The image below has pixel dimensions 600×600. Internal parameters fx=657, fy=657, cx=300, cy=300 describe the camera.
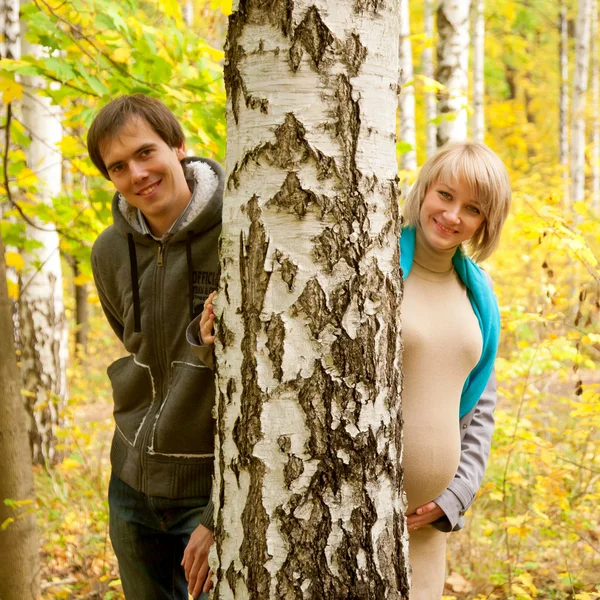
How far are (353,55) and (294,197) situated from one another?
317 mm

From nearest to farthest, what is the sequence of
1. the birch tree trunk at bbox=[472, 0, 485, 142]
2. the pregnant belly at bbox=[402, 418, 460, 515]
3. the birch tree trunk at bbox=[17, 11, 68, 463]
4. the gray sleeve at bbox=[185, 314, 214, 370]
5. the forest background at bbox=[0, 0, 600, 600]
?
the gray sleeve at bbox=[185, 314, 214, 370], the pregnant belly at bbox=[402, 418, 460, 515], the forest background at bbox=[0, 0, 600, 600], the birch tree trunk at bbox=[17, 11, 68, 463], the birch tree trunk at bbox=[472, 0, 485, 142]

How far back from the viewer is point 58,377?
19.7 feet

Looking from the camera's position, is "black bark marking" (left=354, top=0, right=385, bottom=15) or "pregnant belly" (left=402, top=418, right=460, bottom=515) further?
"pregnant belly" (left=402, top=418, right=460, bottom=515)

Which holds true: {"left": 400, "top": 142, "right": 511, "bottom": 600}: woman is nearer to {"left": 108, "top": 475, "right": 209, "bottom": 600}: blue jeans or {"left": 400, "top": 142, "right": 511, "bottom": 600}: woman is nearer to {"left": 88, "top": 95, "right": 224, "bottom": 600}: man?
{"left": 88, "top": 95, "right": 224, "bottom": 600}: man

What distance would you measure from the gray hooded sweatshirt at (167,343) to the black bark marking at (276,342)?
0.69m

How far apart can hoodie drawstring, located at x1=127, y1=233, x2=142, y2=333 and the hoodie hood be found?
0.03m

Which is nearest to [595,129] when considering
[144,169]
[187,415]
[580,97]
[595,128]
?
[595,128]

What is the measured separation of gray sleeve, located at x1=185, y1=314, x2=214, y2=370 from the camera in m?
1.73

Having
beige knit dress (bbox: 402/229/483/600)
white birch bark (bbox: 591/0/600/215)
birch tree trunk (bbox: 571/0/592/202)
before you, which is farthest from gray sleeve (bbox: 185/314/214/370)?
birch tree trunk (bbox: 571/0/592/202)

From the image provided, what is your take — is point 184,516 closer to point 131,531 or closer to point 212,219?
point 131,531

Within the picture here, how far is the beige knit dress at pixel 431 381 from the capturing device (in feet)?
6.35

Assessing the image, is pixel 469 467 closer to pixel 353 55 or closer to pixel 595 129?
pixel 353 55

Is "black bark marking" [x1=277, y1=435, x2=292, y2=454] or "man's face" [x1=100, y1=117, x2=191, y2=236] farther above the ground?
"man's face" [x1=100, y1=117, x2=191, y2=236]

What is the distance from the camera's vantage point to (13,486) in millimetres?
2852
